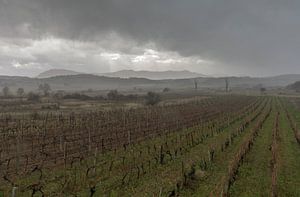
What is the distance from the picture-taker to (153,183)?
54.7 ft

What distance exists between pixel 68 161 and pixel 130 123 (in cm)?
1814

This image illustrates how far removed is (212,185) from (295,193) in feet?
12.8

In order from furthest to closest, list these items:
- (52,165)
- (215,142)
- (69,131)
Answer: (69,131) < (215,142) < (52,165)

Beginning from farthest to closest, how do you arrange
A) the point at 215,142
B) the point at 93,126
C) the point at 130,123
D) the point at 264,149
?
the point at 130,123 → the point at 93,126 → the point at 215,142 → the point at 264,149

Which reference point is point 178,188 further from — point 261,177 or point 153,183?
point 261,177

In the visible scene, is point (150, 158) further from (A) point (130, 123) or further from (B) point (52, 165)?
(A) point (130, 123)

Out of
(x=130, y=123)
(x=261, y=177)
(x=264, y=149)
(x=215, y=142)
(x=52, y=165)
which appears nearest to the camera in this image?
(x=261, y=177)

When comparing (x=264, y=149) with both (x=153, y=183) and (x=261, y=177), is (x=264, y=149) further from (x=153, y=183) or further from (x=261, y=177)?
(x=153, y=183)

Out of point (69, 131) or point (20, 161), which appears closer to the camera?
point (20, 161)

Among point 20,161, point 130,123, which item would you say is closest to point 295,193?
point 20,161

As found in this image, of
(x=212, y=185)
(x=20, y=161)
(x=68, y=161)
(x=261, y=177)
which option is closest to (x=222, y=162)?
(x=261, y=177)

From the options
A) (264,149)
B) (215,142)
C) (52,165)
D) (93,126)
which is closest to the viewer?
(52,165)

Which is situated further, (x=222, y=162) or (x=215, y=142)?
(x=215, y=142)

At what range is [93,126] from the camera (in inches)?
1409
